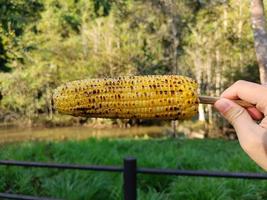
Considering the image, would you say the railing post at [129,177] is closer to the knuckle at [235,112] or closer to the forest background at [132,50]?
the knuckle at [235,112]

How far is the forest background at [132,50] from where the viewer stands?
1998 centimetres

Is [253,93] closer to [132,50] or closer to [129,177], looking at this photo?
[129,177]

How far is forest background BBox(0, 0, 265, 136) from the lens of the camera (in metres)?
20.0

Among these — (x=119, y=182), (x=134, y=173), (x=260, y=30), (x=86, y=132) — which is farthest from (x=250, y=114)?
(x=86, y=132)

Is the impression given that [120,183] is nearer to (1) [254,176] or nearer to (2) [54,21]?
(1) [254,176]

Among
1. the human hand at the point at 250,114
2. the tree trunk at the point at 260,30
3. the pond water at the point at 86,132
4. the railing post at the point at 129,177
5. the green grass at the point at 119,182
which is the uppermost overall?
the tree trunk at the point at 260,30

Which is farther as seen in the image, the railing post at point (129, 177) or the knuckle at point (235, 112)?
the railing post at point (129, 177)

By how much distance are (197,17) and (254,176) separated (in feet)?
59.8

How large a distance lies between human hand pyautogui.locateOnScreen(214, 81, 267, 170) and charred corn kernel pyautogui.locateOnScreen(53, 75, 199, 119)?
9cm

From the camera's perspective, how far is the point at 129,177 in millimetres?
3070

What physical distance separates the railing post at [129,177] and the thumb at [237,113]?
1806 mm

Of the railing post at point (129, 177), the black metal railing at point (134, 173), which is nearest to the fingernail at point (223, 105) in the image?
the black metal railing at point (134, 173)

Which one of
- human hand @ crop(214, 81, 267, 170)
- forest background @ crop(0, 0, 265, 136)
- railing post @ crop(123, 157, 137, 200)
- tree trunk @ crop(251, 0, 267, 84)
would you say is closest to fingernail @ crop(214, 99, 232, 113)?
human hand @ crop(214, 81, 267, 170)

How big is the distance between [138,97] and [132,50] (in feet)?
73.9
